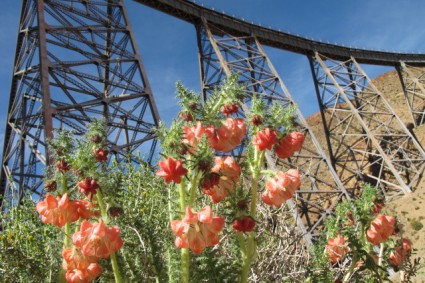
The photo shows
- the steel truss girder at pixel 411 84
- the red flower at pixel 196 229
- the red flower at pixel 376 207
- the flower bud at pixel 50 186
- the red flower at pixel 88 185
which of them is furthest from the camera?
the steel truss girder at pixel 411 84

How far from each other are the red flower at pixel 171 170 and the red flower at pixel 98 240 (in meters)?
0.18

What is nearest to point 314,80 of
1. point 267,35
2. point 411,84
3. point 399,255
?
point 267,35

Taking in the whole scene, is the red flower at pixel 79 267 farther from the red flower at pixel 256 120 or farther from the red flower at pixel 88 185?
the red flower at pixel 256 120

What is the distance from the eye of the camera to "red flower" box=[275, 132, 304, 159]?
4.68 feet

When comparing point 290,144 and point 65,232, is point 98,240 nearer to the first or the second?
point 65,232

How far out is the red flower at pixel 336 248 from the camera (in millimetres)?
1843

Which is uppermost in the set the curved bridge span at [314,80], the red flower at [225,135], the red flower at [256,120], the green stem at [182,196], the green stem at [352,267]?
the curved bridge span at [314,80]

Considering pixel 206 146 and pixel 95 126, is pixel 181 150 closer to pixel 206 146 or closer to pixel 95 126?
pixel 206 146

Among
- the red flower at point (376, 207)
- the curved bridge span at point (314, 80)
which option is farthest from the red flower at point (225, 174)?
the curved bridge span at point (314, 80)

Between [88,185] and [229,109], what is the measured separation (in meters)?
0.48

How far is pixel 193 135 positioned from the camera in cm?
133

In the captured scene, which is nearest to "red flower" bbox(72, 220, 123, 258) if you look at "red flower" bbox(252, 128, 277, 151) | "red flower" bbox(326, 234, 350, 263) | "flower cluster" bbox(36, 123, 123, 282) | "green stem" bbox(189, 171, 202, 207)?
"flower cluster" bbox(36, 123, 123, 282)

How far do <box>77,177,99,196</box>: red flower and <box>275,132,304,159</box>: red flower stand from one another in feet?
1.84

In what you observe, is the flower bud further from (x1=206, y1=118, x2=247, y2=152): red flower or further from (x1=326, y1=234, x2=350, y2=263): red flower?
(x1=326, y1=234, x2=350, y2=263): red flower
